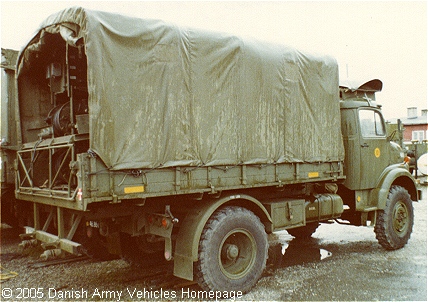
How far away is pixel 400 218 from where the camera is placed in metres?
8.38

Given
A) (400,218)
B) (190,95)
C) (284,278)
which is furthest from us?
(400,218)

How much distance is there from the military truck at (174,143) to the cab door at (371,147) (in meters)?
0.30

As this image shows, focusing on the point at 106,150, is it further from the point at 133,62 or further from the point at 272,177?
the point at 272,177

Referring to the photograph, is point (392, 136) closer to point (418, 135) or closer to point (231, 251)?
point (231, 251)

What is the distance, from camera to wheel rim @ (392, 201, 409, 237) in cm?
827

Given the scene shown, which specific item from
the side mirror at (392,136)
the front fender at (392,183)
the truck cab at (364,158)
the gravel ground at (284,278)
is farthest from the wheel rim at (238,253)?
the side mirror at (392,136)

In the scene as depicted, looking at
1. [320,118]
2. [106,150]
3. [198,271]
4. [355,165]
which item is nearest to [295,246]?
[355,165]

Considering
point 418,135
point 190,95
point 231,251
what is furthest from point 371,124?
point 418,135

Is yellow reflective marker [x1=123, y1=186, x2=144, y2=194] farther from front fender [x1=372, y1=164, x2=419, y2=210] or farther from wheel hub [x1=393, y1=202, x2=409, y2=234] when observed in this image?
wheel hub [x1=393, y1=202, x2=409, y2=234]

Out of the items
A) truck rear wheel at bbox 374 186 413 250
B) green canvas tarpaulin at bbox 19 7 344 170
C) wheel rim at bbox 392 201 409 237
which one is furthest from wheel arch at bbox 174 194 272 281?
wheel rim at bbox 392 201 409 237

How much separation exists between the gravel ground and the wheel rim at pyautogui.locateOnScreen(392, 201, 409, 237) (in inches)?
14.9

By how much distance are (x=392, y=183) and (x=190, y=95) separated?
17.0ft

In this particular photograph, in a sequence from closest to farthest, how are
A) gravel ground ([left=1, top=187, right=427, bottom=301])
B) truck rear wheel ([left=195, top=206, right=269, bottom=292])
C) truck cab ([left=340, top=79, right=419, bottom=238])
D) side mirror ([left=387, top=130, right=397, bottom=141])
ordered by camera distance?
1. truck rear wheel ([left=195, top=206, right=269, bottom=292])
2. gravel ground ([left=1, top=187, right=427, bottom=301])
3. truck cab ([left=340, top=79, right=419, bottom=238])
4. side mirror ([left=387, top=130, right=397, bottom=141])

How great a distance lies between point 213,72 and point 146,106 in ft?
3.80
